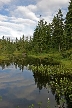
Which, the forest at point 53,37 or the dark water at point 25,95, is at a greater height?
the forest at point 53,37

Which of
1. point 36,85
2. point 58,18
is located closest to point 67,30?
point 58,18

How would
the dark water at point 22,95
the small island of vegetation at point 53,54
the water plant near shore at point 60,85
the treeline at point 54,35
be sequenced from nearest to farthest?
the dark water at point 22,95 → the water plant near shore at point 60,85 → the small island of vegetation at point 53,54 → the treeline at point 54,35

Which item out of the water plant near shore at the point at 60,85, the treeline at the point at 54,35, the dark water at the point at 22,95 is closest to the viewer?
the dark water at the point at 22,95

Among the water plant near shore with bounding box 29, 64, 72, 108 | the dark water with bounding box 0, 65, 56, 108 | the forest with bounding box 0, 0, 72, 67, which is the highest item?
the forest with bounding box 0, 0, 72, 67

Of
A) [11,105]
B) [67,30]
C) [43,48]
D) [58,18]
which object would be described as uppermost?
[58,18]

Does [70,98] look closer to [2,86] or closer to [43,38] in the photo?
[2,86]

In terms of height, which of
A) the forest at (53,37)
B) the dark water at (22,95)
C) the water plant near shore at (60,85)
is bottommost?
the dark water at (22,95)

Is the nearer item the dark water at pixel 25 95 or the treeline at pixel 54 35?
the dark water at pixel 25 95

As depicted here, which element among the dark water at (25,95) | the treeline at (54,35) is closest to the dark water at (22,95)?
the dark water at (25,95)

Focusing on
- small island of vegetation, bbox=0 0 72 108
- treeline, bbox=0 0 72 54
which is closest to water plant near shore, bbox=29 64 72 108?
small island of vegetation, bbox=0 0 72 108

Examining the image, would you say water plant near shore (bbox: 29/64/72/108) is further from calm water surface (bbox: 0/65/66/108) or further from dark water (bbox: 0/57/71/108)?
calm water surface (bbox: 0/65/66/108)

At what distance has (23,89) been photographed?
22.3 m

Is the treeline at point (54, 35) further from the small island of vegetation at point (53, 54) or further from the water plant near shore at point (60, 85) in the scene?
the water plant near shore at point (60, 85)

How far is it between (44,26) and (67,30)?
25.7 metres
